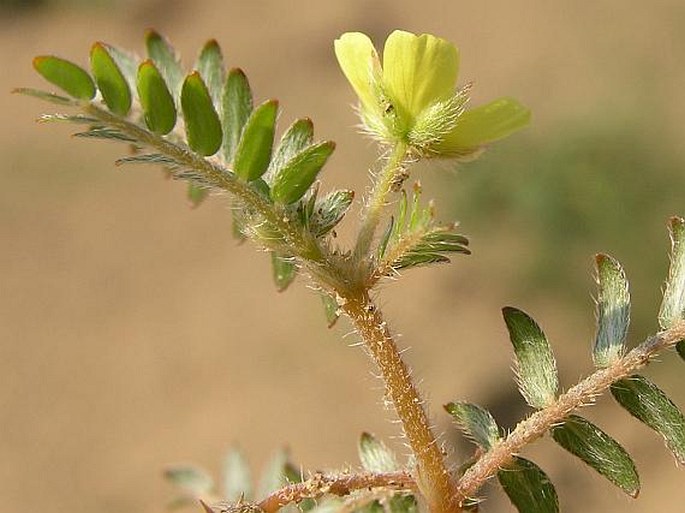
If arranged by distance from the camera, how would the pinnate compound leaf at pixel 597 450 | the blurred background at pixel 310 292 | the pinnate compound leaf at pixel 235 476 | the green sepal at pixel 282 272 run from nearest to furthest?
the pinnate compound leaf at pixel 597 450
the green sepal at pixel 282 272
the pinnate compound leaf at pixel 235 476
the blurred background at pixel 310 292

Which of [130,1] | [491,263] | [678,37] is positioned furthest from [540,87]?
[130,1]

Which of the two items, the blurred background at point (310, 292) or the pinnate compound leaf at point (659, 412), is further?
the blurred background at point (310, 292)

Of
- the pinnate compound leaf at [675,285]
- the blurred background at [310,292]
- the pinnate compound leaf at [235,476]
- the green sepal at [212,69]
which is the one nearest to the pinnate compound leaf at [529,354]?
the pinnate compound leaf at [675,285]

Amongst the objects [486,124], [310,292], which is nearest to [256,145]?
[486,124]

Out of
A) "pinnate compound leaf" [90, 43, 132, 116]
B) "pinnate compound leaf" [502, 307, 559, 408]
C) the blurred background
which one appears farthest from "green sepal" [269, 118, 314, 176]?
the blurred background

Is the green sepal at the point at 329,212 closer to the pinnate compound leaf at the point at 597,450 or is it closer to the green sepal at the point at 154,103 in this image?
the green sepal at the point at 154,103

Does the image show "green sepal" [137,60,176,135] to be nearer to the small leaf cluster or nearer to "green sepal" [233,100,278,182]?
"green sepal" [233,100,278,182]
